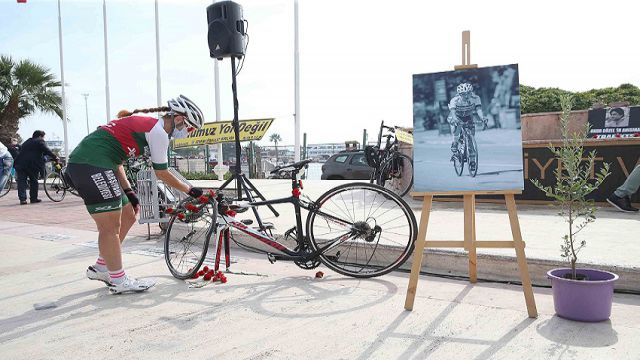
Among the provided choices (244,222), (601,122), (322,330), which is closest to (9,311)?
(244,222)

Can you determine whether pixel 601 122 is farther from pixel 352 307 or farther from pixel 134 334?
pixel 134 334

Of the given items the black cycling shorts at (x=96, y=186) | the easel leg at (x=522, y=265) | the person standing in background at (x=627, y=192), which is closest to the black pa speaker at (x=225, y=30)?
the black cycling shorts at (x=96, y=186)

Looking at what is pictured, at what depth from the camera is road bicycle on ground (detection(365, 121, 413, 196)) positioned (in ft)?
28.9

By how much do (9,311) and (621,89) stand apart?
4444 centimetres

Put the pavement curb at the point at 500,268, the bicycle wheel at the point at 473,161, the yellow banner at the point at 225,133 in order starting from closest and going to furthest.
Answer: the bicycle wheel at the point at 473,161 < the pavement curb at the point at 500,268 < the yellow banner at the point at 225,133

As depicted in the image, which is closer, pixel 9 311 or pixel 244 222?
pixel 9 311

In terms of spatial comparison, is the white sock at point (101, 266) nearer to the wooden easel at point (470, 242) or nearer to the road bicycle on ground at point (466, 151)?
the wooden easel at point (470, 242)

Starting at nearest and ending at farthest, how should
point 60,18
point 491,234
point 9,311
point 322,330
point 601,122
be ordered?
1. point 322,330
2. point 9,311
3. point 491,234
4. point 601,122
5. point 60,18

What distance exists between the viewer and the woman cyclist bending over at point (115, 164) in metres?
3.90

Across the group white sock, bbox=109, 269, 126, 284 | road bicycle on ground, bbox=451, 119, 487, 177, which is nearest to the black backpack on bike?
road bicycle on ground, bbox=451, 119, 487, 177

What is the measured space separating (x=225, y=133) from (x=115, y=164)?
11.8m

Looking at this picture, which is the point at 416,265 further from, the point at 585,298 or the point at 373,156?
the point at 373,156

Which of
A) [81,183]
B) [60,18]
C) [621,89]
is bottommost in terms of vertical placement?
[81,183]

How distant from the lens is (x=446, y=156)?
3613mm
